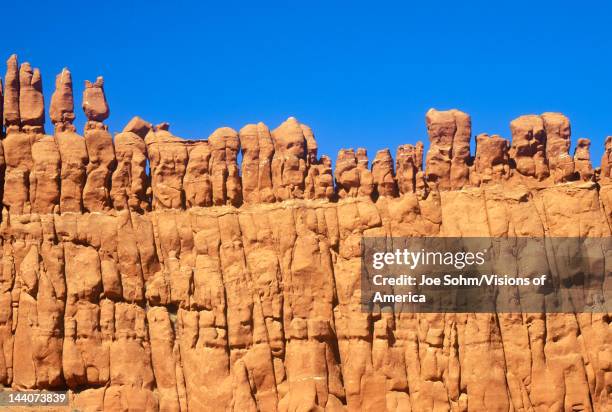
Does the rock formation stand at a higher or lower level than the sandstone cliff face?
higher

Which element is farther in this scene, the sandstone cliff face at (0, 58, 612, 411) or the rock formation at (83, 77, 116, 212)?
the rock formation at (83, 77, 116, 212)

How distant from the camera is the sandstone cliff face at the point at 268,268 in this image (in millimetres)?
56156

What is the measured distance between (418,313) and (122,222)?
47.5ft

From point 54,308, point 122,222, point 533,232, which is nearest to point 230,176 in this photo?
point 122,222

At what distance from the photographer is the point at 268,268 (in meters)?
58.0

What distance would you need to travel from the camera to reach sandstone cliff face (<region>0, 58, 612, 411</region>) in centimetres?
5616

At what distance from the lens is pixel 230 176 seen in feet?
198

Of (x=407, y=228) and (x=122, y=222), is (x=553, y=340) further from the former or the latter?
(x=122, y=222)

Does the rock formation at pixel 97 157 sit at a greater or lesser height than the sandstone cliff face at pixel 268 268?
greater

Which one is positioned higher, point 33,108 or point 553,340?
point 33,108

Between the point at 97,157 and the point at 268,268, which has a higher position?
the point at 97,157

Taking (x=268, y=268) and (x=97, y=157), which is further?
(x=97, y=157)

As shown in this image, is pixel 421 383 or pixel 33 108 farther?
pixel 33 108

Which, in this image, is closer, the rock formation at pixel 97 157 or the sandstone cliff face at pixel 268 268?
the sandstone cliff face at pixel 268 268
